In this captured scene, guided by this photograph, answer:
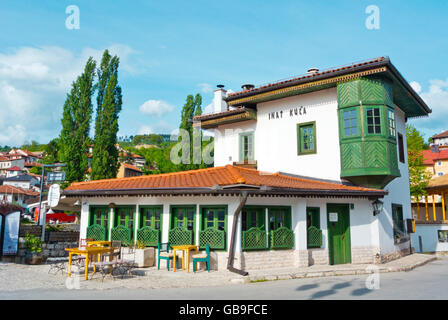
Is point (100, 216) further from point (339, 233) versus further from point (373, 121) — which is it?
point (373, 121)

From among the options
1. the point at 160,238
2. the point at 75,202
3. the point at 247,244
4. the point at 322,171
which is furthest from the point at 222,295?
the point at 75,202

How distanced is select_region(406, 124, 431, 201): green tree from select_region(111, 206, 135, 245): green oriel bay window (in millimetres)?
21572

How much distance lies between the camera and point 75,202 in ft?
51.9

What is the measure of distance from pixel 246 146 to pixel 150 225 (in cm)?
708

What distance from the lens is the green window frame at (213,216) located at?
11.6 metres

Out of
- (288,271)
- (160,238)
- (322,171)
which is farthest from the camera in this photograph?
(322,171)

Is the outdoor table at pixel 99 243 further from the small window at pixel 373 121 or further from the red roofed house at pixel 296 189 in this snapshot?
the small window at pixel 373 121

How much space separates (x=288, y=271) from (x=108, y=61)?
24.1 m

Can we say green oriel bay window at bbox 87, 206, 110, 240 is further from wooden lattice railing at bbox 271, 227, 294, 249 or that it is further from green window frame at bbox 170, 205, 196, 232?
wooden lattice railing at bbox 271, 227, 294, 249

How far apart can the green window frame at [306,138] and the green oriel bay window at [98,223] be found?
8633 millimetres

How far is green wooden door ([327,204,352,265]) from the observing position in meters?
13.2

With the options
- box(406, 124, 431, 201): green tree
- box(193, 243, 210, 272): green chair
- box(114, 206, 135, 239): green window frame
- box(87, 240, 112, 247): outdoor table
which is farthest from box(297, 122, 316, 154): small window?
box(406, 124, 431, 201): green tree

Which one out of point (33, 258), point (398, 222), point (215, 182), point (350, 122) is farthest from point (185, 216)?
point (398, 222)
